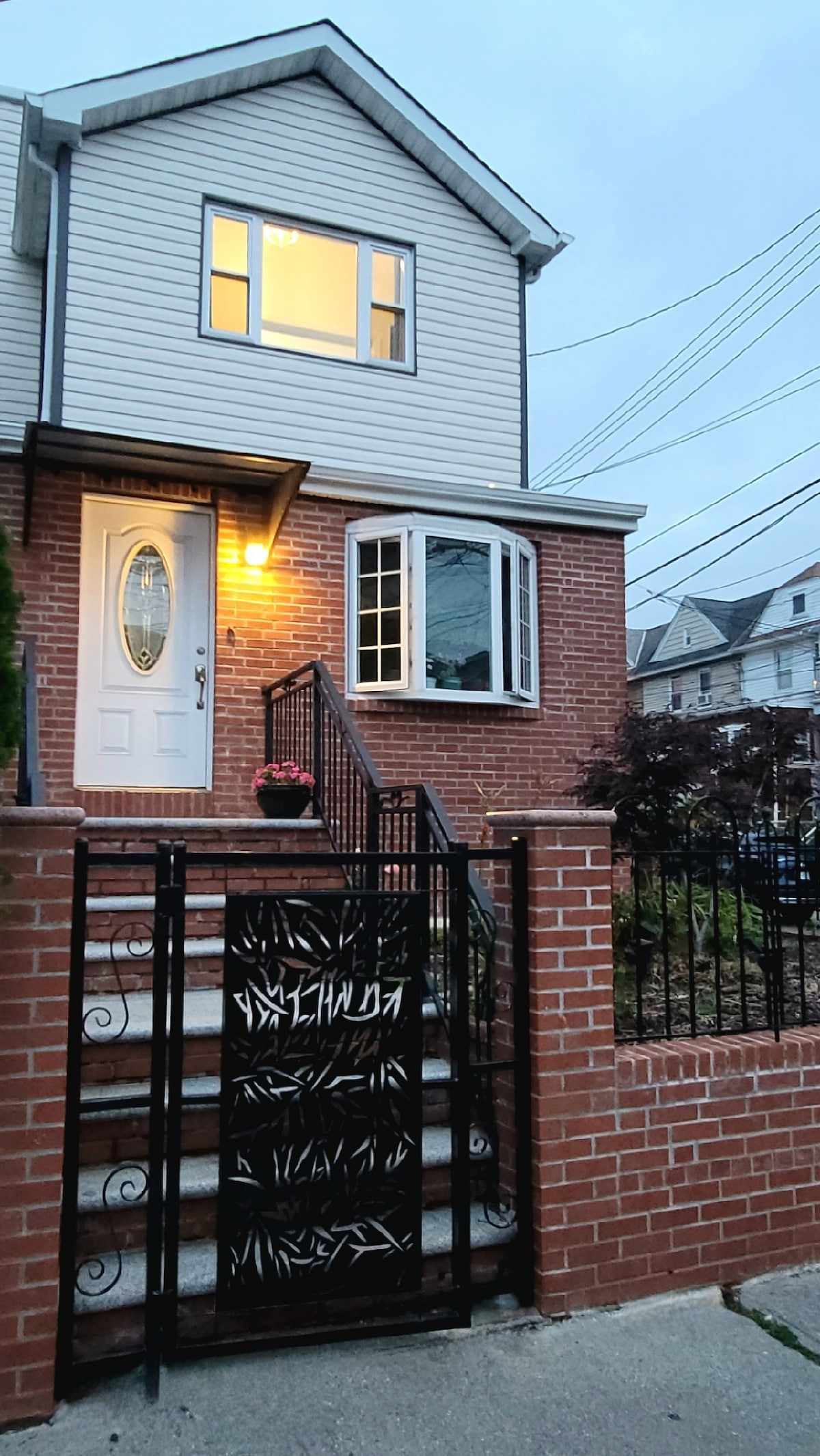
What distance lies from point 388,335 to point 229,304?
1.38 m

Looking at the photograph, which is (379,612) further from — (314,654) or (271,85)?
(271,85)

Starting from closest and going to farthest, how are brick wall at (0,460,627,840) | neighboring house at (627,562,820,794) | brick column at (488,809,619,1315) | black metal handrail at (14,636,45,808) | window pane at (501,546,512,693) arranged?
brick column at (488,809,619,1315) < black metal handrail at (14,636,45,808) < brick wall at (0,460,627,840) < window pane at (501,546,512,693) < neighboring house at (627,562,820,794)

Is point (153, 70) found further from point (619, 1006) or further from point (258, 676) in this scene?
point (619, 1006)

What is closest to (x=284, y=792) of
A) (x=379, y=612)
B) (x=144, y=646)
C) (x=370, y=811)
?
(x=370, y=811)

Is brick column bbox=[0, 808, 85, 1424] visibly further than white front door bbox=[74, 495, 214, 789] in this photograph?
No

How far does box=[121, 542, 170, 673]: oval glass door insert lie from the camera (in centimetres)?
704

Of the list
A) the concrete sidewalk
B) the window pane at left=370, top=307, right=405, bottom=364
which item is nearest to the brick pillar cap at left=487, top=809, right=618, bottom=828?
the concrete sidewalk

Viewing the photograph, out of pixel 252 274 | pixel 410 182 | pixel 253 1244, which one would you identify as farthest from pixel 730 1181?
pixel 410 182

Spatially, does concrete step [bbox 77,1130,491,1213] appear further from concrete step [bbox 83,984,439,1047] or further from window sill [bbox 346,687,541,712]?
window sill [bbox 346,687,541,712]

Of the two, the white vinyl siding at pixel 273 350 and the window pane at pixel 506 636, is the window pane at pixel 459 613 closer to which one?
the window pane at pixel 506 636

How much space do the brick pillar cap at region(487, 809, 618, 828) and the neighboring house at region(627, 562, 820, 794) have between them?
26.3 m

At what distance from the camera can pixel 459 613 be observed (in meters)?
7.72

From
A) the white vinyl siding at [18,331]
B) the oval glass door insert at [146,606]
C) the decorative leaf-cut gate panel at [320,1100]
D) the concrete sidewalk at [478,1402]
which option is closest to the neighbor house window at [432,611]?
the oval glass door insert at [146,606]

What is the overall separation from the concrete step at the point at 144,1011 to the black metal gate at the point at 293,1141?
57 mm
